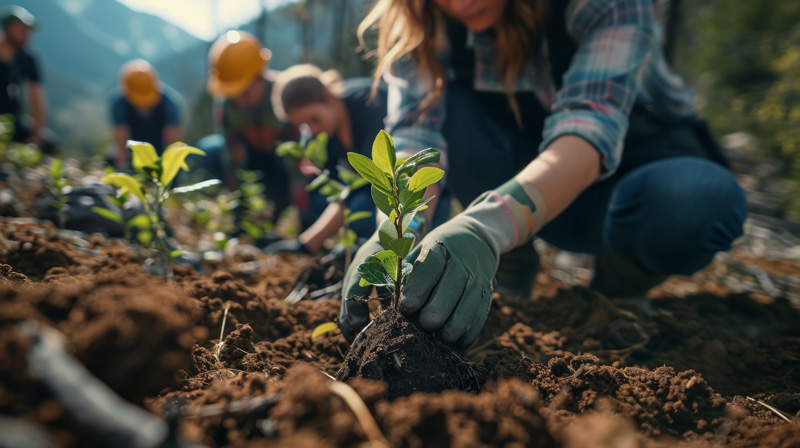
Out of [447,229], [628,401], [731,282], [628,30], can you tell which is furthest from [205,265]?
[731,282]

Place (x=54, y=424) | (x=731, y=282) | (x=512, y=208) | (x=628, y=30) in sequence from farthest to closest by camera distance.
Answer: (x=731, y=282) < (x=628, y=30) < (x=512, y=208) < (x=54, y=424)

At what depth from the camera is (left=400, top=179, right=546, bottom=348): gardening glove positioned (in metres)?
0.97

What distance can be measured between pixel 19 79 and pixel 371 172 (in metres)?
6.29

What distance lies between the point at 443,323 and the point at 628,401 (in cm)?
41

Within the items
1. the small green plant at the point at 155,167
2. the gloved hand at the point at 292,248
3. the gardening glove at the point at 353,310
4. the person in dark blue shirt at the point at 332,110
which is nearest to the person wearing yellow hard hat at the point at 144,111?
the person in dark blue shirt at the point at 332,110

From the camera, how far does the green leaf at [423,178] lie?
33.4 inches

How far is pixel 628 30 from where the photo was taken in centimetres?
153

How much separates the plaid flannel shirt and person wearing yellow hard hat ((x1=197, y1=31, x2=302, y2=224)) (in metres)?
2.64

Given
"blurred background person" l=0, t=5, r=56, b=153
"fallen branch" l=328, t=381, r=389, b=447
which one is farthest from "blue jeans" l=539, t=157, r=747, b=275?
"blurred background person" l=0, t=5, r=56, b=153

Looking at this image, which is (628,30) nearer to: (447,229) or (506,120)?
(506,120)

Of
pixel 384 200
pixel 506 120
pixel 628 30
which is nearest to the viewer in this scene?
pixel 384 200

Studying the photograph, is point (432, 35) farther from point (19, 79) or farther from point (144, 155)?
point (19, 79)

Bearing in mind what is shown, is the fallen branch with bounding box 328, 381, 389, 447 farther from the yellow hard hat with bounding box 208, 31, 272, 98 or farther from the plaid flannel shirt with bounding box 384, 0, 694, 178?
the yellow hard hat with bounding box 208, 31, 272, 98

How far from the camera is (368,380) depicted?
0.87m
